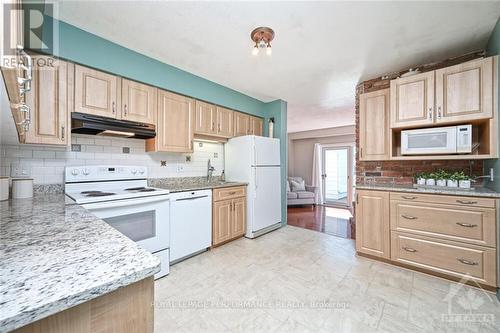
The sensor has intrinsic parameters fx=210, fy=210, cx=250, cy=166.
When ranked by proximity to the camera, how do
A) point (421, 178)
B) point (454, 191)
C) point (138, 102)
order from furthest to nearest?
1. point (421, 178)
2. point (138, 102)
3. point (454, 191)

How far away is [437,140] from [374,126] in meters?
0.68

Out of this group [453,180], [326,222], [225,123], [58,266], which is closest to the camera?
[58,266]

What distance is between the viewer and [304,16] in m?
1.79

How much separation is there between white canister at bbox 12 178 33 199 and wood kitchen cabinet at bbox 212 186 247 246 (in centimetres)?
180

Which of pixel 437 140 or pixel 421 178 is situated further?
pixel 421 178

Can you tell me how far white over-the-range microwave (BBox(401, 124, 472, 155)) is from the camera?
2152mm

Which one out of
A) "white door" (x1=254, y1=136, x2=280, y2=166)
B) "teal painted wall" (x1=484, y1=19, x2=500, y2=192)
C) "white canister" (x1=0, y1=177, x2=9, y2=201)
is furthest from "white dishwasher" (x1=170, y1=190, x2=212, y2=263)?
"teal painted wall" (x1=484, y1=19, x2=500, y2=192)

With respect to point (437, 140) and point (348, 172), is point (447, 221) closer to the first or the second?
point (437, 140)

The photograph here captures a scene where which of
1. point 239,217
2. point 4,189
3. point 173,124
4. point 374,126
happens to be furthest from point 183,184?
point 374,126

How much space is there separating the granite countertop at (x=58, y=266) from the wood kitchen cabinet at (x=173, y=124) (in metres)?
1.78

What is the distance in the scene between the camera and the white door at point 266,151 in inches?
133

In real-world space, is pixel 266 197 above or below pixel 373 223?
above

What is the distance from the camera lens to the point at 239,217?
329cm

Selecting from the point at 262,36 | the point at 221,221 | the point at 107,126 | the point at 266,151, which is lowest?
the point at 221,221
